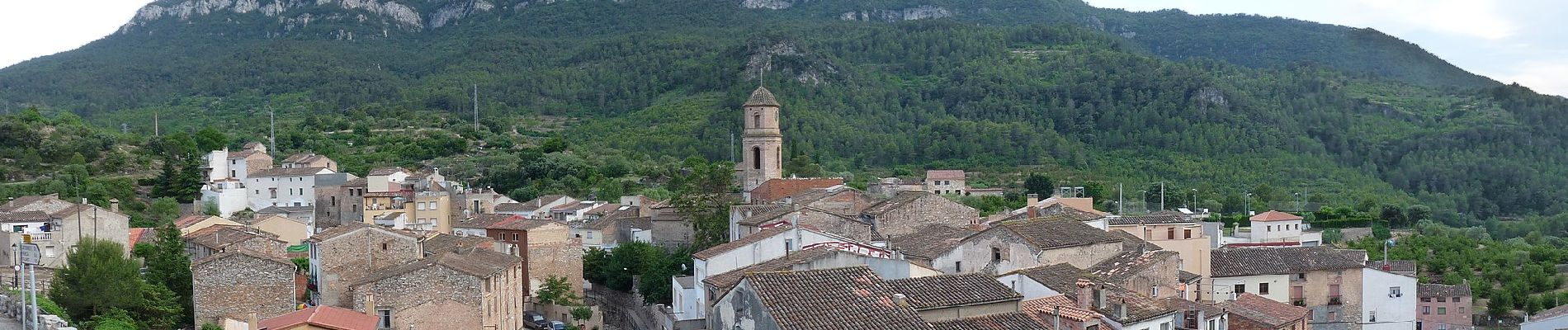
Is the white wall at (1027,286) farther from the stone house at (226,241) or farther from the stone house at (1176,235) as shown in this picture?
the stone house at (226,241)

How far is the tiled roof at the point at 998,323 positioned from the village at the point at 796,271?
38 mm

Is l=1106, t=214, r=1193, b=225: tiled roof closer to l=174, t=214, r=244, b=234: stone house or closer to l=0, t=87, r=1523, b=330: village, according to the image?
l=0, t=87, r=1523, b=330: village

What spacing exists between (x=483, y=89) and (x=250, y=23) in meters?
49.7

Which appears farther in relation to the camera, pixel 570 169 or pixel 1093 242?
pixel 570 169

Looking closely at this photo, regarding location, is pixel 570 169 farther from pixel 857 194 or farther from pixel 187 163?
pixel 857 194

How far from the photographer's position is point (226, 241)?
1378 inches

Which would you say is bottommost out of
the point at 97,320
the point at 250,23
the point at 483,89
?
the point at 97,320

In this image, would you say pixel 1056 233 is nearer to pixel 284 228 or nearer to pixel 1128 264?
pixel 1128 264

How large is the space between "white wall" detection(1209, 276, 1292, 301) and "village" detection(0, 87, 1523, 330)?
0.04m

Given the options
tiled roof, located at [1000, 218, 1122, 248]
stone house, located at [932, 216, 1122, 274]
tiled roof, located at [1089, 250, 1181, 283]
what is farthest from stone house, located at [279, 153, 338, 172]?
tiled roof, located at [1089, 250, 1181, 283]

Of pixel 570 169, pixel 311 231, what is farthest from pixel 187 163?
pixel 570 169

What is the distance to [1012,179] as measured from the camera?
75.6 metres

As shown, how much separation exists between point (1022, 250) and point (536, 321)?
15.1 meters

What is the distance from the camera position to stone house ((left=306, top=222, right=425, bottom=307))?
30250 mm
